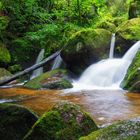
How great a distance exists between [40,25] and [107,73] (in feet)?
24.5

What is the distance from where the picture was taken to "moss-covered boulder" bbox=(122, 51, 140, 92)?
11.0 m

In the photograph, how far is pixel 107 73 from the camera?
13.7m

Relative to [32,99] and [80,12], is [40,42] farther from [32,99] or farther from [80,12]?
[32,99]

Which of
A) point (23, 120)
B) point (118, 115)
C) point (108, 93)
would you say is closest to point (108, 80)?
point (108, 93)

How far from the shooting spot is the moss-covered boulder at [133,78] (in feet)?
36.1

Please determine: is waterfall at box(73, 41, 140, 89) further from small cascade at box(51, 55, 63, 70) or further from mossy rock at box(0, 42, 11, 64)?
mossy rock at box(0, 42, 11, 64)

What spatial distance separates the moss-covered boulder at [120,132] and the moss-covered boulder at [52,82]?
9.76 m

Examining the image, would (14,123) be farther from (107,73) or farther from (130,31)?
(130,31)

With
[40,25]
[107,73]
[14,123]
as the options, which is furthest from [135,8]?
[14,123]

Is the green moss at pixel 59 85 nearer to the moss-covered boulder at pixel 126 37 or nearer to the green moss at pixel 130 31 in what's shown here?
the moss-covered boulder at pixel 126 37

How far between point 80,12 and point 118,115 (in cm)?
1434

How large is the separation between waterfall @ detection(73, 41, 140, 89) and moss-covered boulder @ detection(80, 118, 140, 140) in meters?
9.60

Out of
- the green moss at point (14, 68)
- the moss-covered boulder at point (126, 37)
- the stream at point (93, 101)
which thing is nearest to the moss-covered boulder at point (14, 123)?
the stream at point (93, 101)

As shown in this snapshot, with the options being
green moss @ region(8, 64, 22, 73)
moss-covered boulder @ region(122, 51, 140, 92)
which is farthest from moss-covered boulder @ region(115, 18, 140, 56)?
green moss @ region(8, 64, 22, 73)
